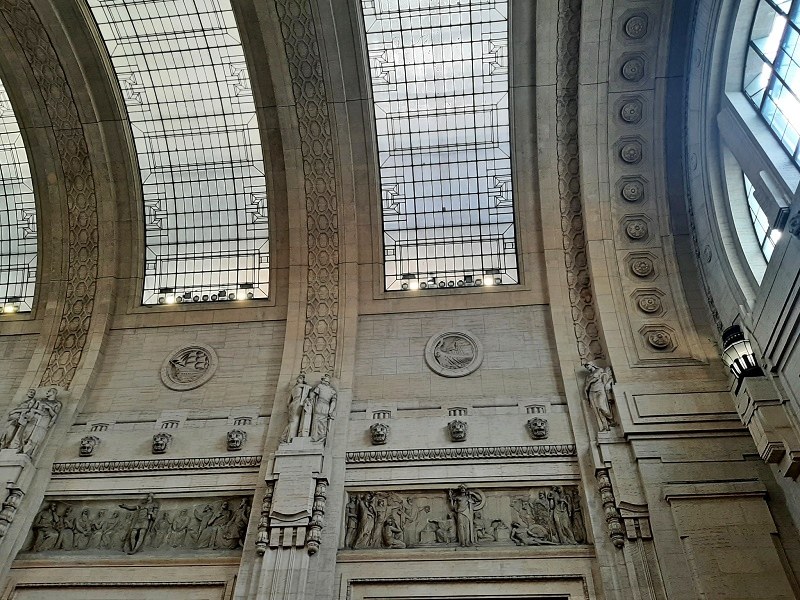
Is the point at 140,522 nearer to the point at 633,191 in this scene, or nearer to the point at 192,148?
the point at 192,148

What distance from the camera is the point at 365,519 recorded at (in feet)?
38.2

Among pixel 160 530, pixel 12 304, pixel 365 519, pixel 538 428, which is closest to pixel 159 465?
pixel 160 530

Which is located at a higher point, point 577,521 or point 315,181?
point 315,181

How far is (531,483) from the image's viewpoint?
38.6 ft

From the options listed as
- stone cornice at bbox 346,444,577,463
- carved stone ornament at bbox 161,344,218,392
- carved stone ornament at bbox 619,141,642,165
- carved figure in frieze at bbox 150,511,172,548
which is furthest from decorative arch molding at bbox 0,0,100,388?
carved stone ornament at bbox 619,141,642,165

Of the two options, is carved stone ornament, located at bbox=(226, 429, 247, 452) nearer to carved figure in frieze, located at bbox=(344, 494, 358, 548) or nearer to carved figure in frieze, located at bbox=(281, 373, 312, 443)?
carved figure in frieze, located at bbox=(281, 373, 312, 443)

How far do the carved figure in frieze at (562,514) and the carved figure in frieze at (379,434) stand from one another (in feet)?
11.4

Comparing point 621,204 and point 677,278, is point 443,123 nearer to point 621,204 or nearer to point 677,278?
point 621,204

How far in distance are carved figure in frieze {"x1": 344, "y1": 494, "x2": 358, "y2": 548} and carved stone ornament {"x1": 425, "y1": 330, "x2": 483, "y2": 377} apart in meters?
3.46

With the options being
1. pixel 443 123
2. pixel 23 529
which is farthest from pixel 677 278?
pixel 23 529

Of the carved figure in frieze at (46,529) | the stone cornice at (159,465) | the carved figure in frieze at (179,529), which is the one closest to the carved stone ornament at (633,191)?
the stone cornice at (159,465)

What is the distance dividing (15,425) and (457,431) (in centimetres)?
959

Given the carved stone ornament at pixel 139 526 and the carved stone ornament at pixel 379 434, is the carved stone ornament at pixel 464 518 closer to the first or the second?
the carved stone ornament at pixel 379 434

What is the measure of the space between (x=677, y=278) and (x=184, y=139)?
12.9 m
